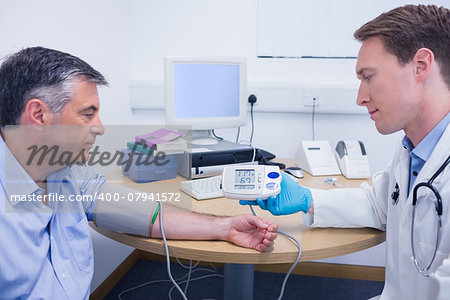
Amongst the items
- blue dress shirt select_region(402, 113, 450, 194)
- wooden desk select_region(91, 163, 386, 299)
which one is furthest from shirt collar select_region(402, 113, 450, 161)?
wooden desk select_region(91, 163, 386, 299)

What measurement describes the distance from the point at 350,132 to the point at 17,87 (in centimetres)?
176

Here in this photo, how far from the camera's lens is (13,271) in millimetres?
833

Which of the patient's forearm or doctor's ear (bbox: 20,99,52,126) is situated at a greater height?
doctor's ear (bbox: 20,99,52,126)

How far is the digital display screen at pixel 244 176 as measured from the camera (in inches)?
43.1

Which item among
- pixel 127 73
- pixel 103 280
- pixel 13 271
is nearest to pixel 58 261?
pixel 13 271

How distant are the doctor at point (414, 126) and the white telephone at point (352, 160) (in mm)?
584

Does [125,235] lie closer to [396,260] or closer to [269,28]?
[396,260]

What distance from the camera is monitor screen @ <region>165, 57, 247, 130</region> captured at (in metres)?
1.70

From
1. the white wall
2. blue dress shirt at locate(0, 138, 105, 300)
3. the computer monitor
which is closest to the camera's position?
blue dress shirt at locate(0, 138, 105, 300)

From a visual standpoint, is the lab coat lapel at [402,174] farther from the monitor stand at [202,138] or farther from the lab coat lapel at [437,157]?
the monitor stand at [202,138]

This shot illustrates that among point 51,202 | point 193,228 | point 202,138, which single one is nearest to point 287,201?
point 193,228

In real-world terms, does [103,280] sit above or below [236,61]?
below

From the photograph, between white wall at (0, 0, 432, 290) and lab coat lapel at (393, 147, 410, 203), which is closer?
→ lab coat lapel at (393, 147, 410, 203)

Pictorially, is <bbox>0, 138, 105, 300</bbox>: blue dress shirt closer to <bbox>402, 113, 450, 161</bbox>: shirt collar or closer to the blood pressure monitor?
the blood pressure monitor
